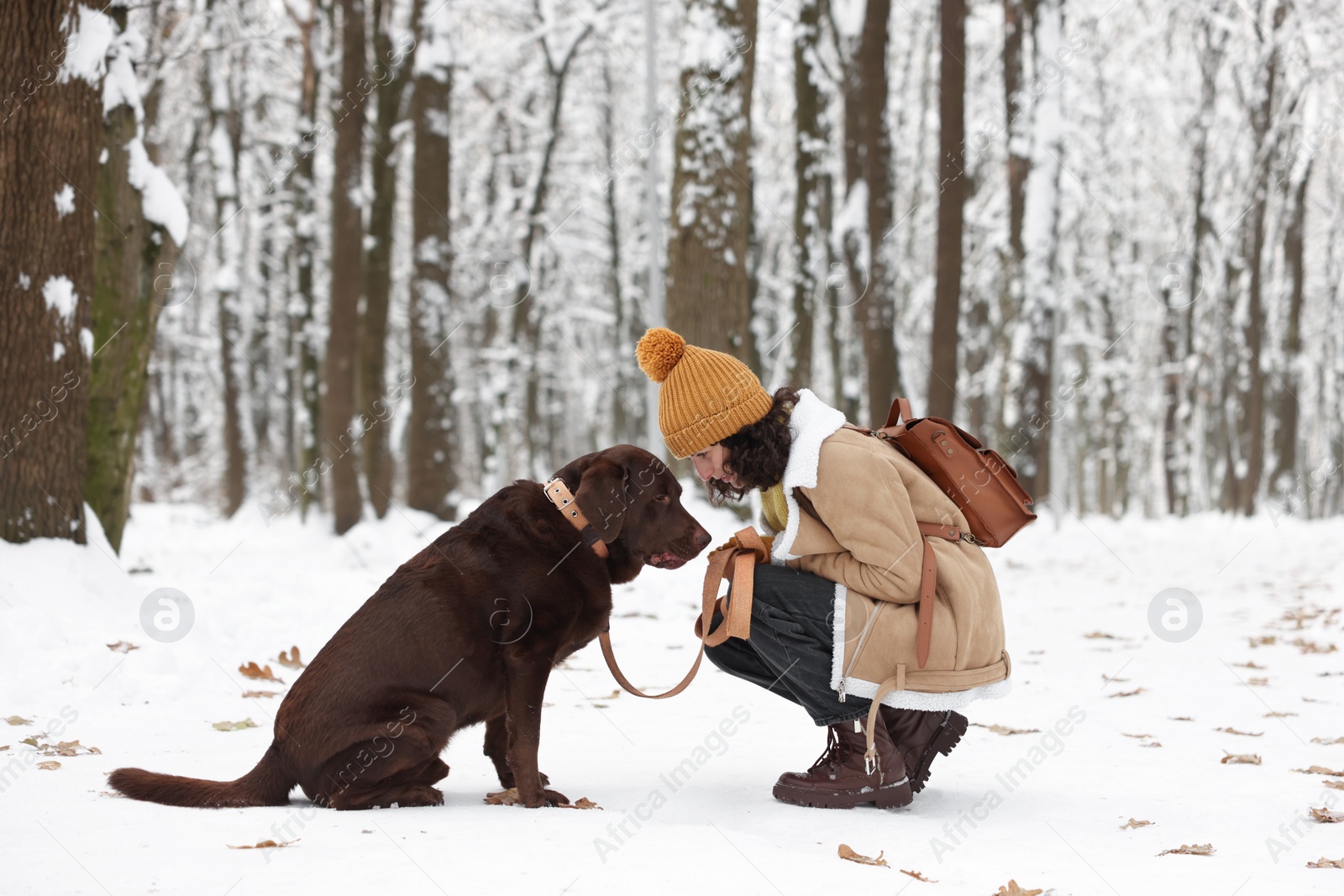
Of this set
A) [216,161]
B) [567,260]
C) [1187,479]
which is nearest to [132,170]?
[216,161]

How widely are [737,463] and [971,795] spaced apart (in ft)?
4.61

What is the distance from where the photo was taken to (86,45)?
639cm

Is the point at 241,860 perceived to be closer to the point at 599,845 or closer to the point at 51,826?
the point at 51,826

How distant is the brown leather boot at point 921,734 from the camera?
3.70 m

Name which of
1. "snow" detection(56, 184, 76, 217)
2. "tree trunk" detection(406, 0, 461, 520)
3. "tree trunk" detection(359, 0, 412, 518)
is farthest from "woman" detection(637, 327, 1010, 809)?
"tree trunk" detection(359, 0, 412, 518)

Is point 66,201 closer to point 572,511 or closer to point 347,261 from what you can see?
point 572,511

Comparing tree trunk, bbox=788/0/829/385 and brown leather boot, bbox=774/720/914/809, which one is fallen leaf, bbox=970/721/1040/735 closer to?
brown leather boot, bbox=774/720/914/809

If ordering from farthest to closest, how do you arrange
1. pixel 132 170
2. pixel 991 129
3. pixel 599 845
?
pixel 991 129 < pixel 132 170 < pixel 599 845

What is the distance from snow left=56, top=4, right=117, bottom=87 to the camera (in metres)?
6.28

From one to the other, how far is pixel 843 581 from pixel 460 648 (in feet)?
4.04

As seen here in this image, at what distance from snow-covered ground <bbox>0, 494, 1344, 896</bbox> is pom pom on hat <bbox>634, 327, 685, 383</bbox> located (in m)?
1.42

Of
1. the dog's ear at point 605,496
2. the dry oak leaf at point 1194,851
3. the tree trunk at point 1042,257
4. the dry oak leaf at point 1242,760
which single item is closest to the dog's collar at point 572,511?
the dog's ear at point 605,496

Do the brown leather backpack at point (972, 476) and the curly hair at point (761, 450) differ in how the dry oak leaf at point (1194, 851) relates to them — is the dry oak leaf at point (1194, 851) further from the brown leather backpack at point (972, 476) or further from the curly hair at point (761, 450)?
the curly hair at point (761, 450)

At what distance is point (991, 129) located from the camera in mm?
22594
